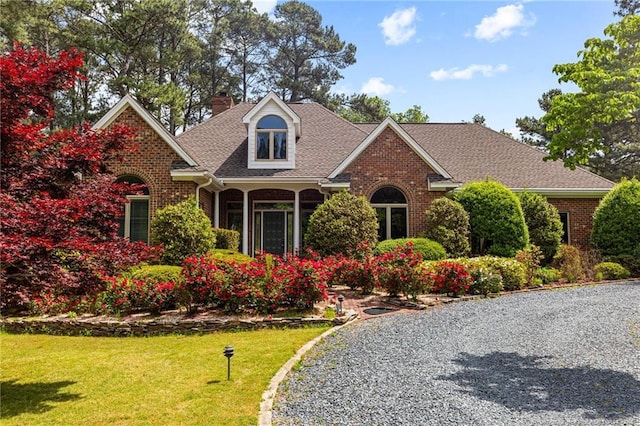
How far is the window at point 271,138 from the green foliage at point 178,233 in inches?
194

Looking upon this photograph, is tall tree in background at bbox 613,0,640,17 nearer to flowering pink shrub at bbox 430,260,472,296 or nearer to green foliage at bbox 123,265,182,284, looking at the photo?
flowering pink shrub at bbox 430,260,472,296

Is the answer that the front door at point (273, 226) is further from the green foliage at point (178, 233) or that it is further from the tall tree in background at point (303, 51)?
the tall tree in background at point (303, 51)

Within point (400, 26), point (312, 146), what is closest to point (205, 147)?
point (312, 146)

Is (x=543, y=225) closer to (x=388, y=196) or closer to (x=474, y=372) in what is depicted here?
(x=388, y=196)

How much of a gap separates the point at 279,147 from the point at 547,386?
13801 mm

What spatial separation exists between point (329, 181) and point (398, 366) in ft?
34.7

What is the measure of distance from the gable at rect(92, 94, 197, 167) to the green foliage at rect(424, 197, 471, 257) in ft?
27.5

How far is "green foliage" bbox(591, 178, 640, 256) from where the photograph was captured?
15.6m

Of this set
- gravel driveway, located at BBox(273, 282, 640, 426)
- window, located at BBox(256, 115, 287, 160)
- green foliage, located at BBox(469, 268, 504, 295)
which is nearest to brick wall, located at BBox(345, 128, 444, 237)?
window, located at BBox(256, 115, 287, 160)

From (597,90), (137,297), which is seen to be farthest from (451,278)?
(137,297)

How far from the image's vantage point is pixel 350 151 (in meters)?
18.7

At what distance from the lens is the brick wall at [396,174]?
1641cm

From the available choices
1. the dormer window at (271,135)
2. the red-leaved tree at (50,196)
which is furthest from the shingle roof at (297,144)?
the red-leaved tree at (50,196)

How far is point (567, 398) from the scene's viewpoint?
5.04m
